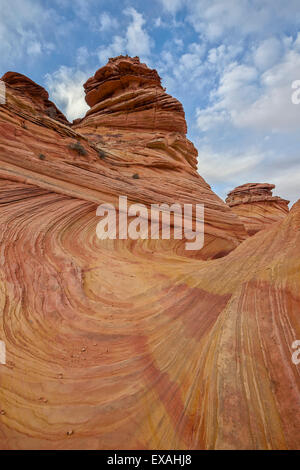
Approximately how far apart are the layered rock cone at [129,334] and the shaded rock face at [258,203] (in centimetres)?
2700

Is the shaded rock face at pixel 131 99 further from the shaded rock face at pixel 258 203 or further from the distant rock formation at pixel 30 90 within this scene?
the shaded rock face at pixel 258 203

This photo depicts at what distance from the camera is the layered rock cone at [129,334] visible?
217cm

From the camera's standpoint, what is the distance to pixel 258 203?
3291 cm

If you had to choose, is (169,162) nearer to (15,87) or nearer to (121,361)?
(121,361)

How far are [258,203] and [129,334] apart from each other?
35333mm

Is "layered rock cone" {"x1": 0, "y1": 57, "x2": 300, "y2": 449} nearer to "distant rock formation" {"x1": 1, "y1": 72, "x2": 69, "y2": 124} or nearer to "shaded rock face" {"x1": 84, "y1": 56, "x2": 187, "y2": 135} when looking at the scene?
"distant rock formation" {"x1": 1, "y1": 72, "x2": 69, "y2": 124}

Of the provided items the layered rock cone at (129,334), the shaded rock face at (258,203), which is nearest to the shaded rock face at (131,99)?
the layered rock cone at (129,334)

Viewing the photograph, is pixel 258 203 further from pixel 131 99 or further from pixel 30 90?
pixel 30 90

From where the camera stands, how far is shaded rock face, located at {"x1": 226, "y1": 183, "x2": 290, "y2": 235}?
30.6 meters

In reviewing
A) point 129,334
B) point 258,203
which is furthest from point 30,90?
point 258,203

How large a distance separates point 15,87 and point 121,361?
22.9 meters

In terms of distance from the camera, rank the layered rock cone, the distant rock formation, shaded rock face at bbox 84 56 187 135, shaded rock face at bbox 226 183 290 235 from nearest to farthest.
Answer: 1. the layered rock cone
2. the distant rock formation
3. shaded rock face at bbox 84 56 187 135
4. shaded rock face at bbox 226 183 290 235

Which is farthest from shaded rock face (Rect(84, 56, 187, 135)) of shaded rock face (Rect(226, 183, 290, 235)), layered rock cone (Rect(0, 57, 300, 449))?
shaded rock face (Rect(226, 183, 290, 235))

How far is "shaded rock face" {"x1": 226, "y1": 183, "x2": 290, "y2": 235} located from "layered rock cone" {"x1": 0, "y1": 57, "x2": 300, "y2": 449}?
2700 centimetres
